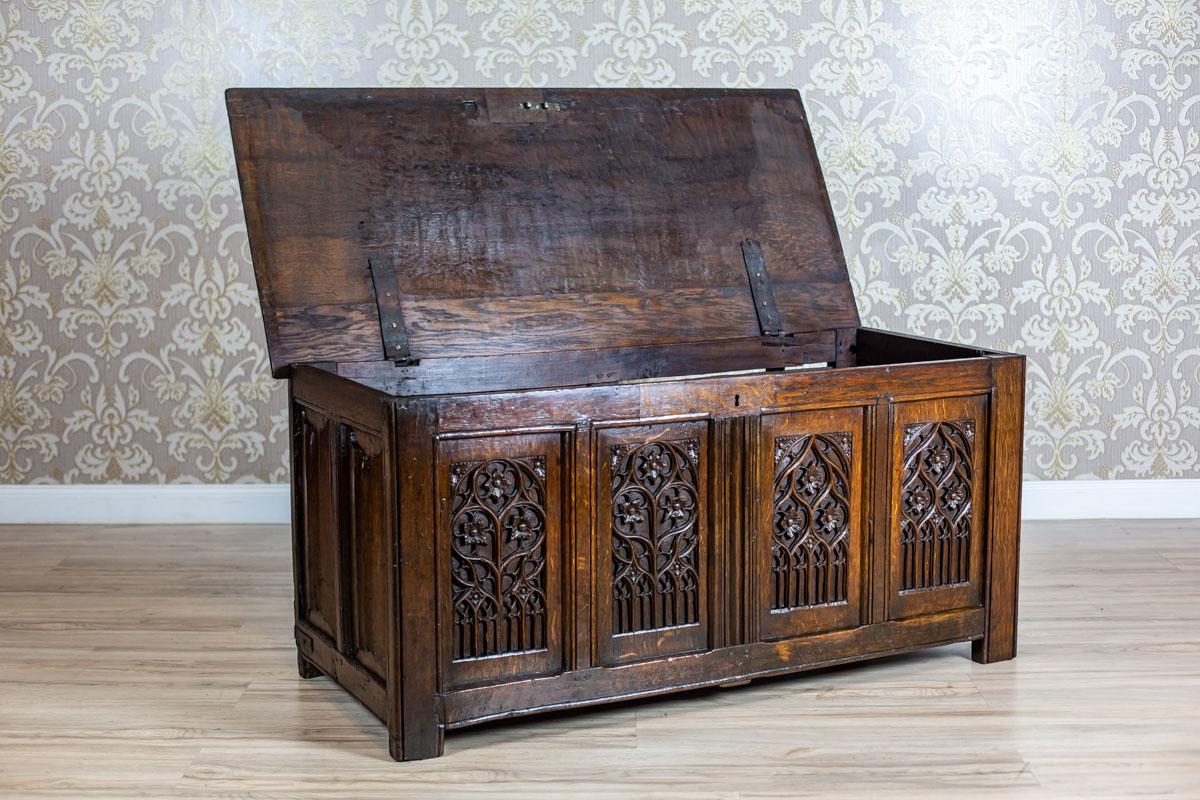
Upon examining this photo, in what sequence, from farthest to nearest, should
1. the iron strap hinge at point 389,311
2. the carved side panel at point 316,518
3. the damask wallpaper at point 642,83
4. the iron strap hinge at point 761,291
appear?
the damask wallpaper at point 642,83 < the iron strap hinge at point 761,291 < the iron strap hinge at point 389,311 < the carved side panel at point 316,518

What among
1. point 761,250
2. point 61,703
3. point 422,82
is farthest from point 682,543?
point 422,82

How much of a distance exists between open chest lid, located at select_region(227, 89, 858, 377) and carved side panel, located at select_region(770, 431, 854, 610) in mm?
424

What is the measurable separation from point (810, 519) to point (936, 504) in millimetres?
266

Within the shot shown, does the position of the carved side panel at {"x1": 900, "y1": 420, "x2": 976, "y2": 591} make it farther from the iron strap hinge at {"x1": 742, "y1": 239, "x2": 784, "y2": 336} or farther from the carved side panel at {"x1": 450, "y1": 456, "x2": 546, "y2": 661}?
the carved side panel at {"x1": 450, "y1": 456, "x2": 546, "y2": 661}

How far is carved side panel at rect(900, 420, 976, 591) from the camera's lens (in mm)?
2551

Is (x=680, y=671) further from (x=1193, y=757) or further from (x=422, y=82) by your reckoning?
(x=422, y=82)

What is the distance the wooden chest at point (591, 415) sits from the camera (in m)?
2.25

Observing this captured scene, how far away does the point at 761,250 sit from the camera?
9.51ft

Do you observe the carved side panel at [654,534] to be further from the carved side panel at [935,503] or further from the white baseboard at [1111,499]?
the white baseboard at [1111,499]

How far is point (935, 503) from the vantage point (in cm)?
258

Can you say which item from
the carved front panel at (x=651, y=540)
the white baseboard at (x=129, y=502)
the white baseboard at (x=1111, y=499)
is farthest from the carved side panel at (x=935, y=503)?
the white baseboard at (x=129, y=502)

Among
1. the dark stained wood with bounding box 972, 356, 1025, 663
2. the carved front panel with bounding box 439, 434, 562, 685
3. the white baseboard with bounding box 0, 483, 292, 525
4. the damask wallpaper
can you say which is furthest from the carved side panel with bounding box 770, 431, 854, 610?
the white baseboard with bounding box 0, 483, 292, 525

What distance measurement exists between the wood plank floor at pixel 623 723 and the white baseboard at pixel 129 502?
655 millimetres

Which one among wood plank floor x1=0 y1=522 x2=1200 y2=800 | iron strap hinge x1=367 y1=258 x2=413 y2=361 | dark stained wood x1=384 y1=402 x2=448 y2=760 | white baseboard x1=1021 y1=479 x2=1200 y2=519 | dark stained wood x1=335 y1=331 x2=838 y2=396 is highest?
iron strap hinge x1=367 y1=258 x2=413 y2=361
